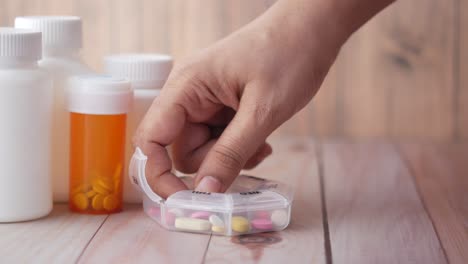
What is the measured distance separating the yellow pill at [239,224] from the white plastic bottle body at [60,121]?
0.24 meters

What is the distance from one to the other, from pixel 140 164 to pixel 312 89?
0.73 feet

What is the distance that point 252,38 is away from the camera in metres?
1.01

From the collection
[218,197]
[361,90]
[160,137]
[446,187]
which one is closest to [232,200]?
[218,197]

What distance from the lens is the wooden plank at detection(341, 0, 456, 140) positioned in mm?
1698

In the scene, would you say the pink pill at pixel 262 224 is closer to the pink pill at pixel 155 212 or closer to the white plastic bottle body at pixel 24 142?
the pink pill at pixel 155 212

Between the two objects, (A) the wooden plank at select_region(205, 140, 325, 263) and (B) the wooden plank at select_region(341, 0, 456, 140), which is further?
(B) the wooden plank at select_region(341, 0, 456, 140)

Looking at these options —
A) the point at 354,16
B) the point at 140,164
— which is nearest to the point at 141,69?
the point at 140,164

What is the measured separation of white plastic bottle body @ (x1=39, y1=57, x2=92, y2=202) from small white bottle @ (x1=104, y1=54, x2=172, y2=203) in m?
0.04

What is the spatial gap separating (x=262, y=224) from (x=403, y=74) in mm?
842

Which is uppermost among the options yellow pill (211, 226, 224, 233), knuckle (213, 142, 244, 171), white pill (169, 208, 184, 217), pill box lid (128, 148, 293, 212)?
knuckle (213, 142, 244, 171)

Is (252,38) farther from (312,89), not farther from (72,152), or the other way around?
(72,152)

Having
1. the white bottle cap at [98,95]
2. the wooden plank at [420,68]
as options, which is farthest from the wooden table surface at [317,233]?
the wooden plank at [420,68]

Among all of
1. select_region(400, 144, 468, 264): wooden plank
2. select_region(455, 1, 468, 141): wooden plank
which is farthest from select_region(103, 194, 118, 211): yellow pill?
select_region(455, 1, 468, 141): wooden plank

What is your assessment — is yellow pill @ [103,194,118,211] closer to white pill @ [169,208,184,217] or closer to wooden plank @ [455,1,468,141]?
white pill @ [169,208,184,217]
